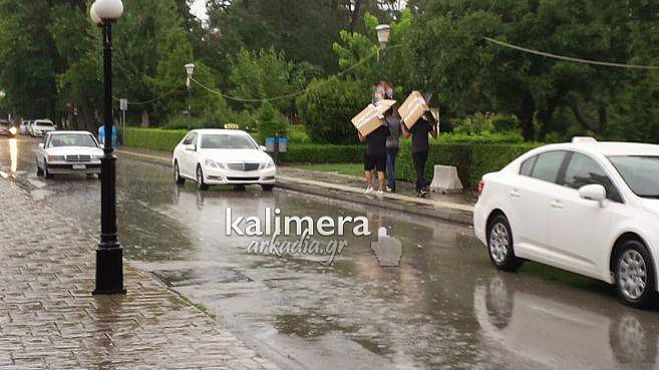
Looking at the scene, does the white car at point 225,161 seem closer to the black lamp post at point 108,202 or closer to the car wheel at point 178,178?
the car wheel at point 178,178

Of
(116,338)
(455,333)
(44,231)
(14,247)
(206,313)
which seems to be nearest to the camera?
(116,338)

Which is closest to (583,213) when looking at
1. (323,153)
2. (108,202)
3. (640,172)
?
(640,172)

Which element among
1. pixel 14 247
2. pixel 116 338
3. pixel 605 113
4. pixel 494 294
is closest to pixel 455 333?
pixel 494 294

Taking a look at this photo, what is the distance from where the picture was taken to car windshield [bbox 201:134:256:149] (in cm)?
2425

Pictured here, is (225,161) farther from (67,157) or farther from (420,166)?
(67,157)

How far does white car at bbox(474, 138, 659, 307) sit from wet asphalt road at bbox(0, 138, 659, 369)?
31 cm

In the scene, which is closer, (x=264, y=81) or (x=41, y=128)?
(x=264, y=81)

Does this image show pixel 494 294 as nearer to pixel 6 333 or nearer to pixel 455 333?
pixel 455 333

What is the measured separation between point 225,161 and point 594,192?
47.8 feet

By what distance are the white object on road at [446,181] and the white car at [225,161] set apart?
4202 millimetres

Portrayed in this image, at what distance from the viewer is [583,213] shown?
940 centimetres

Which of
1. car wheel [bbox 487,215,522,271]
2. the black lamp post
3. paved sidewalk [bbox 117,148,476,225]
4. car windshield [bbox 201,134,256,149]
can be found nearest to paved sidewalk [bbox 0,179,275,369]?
the black lamp post

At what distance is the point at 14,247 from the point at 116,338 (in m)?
5.68

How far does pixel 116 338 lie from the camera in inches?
277
